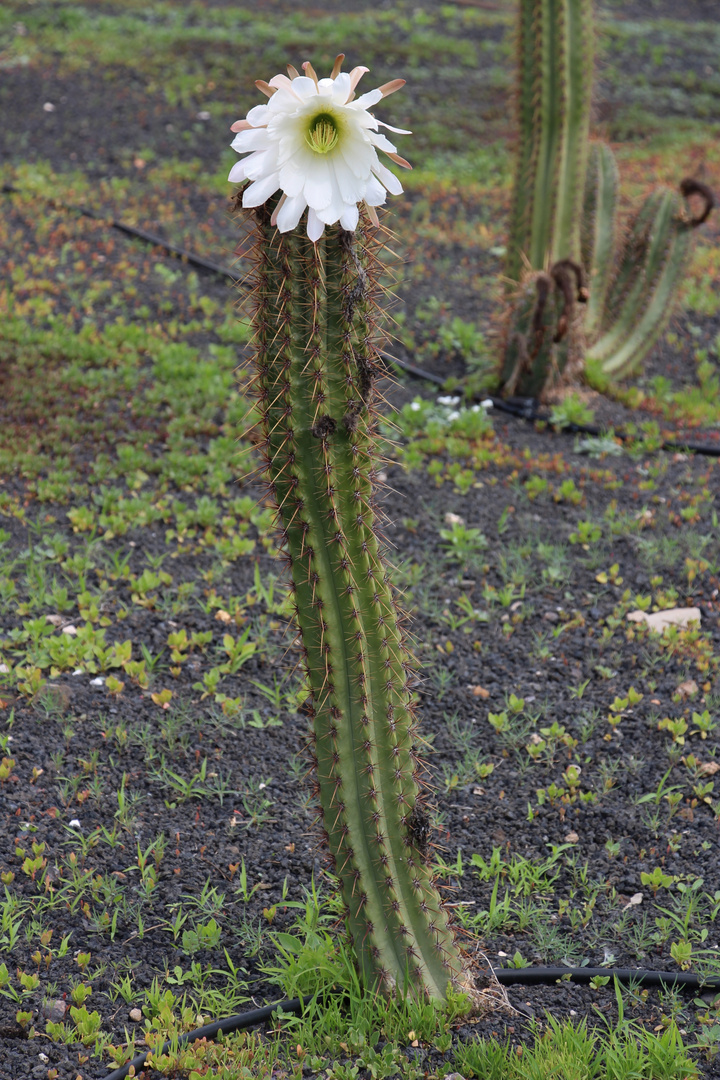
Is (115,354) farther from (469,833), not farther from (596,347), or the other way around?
(469,833)

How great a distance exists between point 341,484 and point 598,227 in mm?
4931

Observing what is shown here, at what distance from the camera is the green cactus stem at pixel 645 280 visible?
6.80m

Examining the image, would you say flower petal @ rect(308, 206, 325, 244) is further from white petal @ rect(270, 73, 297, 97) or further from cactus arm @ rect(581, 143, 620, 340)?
cactus arm @ rect(581, 143, 620, 340)

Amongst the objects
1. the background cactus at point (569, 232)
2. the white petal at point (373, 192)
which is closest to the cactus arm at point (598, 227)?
the background cactus at point (569, 232)

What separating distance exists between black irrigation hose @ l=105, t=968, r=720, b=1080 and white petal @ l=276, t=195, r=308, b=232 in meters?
1.91

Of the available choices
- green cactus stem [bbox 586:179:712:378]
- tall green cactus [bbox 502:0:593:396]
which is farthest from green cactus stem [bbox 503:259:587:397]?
green cactus stem [bbox 586:179:712:378]

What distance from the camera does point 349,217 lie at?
6.97 feet

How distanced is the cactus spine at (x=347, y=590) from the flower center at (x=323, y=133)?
0.19 meters

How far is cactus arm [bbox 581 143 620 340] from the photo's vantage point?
258 inches

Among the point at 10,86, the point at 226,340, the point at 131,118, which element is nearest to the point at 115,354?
the point at 226,340

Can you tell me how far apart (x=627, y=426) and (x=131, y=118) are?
7.55 meters

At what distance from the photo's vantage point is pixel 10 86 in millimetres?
11219

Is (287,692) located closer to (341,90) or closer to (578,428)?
(341,90)

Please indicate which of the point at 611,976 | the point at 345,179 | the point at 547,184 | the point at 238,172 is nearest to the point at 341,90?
the point at 345,179
